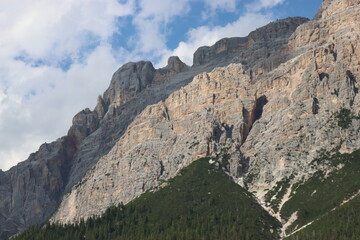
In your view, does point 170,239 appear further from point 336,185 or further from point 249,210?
point 336,185

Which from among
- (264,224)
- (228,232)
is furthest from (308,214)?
(228,232)

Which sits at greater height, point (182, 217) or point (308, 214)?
point (182, 217)

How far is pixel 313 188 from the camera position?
638 ft

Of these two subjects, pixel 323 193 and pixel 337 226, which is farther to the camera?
pixel 323 193

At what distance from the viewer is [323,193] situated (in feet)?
610

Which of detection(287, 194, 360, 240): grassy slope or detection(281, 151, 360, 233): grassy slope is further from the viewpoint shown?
detection(281, 151, 360, 233): grassy slope

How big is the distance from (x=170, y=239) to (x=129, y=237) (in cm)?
2422

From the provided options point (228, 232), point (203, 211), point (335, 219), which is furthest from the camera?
point (203, 211)

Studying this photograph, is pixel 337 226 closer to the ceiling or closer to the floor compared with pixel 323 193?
closer to the floor

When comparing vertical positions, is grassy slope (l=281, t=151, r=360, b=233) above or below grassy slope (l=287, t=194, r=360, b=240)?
above

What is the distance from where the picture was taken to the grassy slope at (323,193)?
176 m

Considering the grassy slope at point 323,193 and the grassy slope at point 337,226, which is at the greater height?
the grassy slope at point 323,193

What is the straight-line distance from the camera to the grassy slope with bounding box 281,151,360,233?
17612cm

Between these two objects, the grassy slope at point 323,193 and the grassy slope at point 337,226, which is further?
the grassy slope at point 323,193
